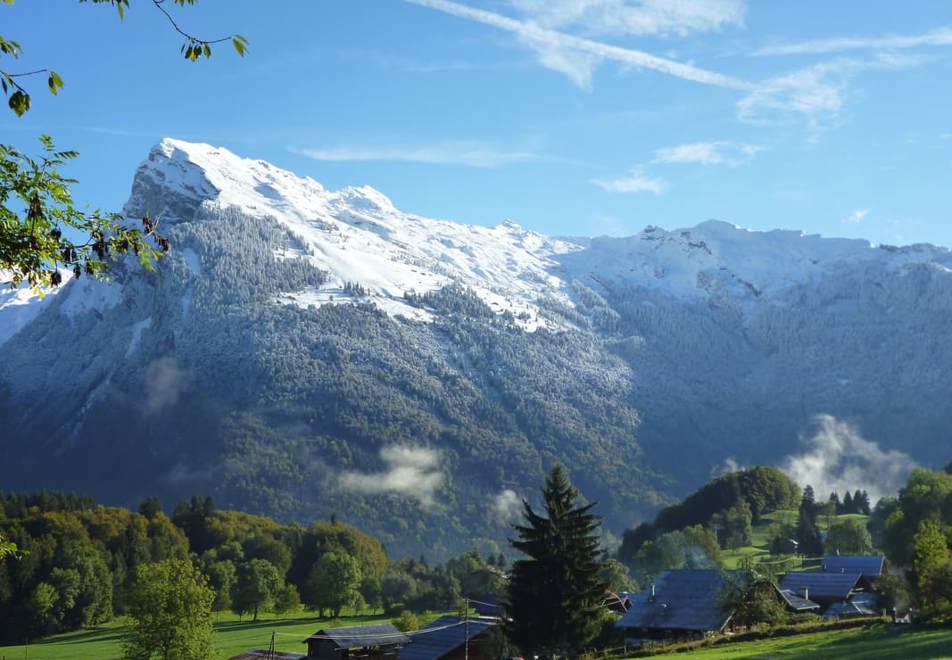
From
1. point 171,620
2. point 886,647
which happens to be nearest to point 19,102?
point 886,647

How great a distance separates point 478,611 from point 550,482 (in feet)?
183

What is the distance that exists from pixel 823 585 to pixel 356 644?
4738 cm

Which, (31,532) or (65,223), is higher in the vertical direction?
(31,532)

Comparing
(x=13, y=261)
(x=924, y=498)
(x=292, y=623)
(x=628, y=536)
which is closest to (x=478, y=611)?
(x=292, y=623)

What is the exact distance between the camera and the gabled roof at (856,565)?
108 meters

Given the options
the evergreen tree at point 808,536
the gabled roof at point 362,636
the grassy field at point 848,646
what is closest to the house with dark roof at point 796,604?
the grassy field at point 848,646

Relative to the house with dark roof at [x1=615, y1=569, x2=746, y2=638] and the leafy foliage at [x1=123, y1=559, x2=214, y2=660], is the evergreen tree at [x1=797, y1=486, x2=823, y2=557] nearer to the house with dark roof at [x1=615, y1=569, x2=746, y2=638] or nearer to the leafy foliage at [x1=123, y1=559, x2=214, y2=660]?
the house with dark roof at [x1=615, y1=569, x2=746, y2=638]

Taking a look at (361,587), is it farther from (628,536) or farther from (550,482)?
(550,482)

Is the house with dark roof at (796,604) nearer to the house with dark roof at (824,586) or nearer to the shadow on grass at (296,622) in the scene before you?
the house with dark roof at (824,586)

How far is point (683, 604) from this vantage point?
77.7m

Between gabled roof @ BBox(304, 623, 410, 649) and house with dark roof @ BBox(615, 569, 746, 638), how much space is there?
62.9ft

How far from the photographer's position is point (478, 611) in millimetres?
115688

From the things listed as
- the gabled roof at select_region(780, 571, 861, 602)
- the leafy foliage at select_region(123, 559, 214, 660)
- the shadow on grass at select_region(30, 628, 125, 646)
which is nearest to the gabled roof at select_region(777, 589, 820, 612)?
the gabled roof at select_region(780, 571, 861, 602)

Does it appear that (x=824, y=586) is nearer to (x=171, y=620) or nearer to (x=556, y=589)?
(x=556, y=589)
